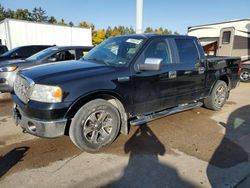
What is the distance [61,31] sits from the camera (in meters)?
23.4

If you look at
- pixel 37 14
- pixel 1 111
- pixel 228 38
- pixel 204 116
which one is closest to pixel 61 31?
pixel 228 38

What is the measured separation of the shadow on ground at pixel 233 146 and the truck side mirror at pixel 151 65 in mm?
1647

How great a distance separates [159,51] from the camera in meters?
4.45

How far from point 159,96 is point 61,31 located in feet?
69.8

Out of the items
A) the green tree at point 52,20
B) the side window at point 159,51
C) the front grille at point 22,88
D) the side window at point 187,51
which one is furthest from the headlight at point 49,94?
the green tree at point 52,20

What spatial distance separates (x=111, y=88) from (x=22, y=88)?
1.39m

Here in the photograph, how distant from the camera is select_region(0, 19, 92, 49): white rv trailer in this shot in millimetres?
20609

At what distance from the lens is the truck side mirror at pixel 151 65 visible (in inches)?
149

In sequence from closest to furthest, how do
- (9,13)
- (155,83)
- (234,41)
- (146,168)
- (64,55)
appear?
(146,168) < (155,83) < (64,55) < (234,41) < (9,13)

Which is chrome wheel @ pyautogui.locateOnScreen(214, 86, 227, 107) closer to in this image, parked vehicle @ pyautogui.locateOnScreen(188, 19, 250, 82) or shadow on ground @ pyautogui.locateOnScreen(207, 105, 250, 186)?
shadow on ground @ pyautogui.locateOnScreen(207, 105, 250, 186)

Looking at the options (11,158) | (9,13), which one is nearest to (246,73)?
(11,158)

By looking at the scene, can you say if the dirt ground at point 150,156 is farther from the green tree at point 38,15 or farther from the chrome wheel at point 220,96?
the green tree at point 38,15

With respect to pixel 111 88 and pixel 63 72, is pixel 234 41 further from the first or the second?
pixel 63 72

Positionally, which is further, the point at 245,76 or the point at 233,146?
the point at 245,76
